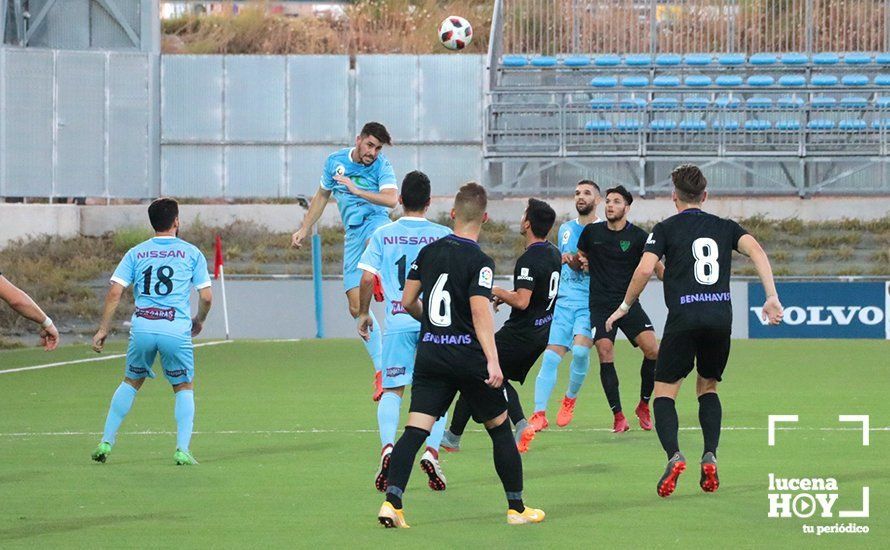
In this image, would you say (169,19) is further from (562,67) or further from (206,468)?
(206,468)

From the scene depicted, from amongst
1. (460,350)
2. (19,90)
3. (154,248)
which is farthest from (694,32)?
(460,350)

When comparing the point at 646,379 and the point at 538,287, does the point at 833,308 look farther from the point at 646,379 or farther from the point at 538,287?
the point at 538,287

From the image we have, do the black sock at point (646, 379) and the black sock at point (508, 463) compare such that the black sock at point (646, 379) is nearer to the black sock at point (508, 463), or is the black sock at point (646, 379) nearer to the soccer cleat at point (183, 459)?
the soccer cleat at point (183, 459)

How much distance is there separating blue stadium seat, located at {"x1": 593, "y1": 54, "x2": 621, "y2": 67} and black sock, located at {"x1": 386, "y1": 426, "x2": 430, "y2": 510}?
2698cm

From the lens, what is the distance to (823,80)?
108ft

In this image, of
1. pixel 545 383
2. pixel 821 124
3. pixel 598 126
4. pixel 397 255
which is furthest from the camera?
pixel 598 126

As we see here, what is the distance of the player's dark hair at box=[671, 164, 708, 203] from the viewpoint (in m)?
9.07

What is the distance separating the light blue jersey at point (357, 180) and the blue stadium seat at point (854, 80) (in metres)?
22.2

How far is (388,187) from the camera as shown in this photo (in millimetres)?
12648

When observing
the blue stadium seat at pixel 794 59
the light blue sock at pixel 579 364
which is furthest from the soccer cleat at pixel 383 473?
the blue stadium seat at pixel 794 59

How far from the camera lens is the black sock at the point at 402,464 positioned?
25.6 feet

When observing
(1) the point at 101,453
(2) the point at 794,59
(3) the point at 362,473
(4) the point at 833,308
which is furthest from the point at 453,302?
(2) the point at 794,59

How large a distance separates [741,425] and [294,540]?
6281mm

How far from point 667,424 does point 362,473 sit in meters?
2.16
